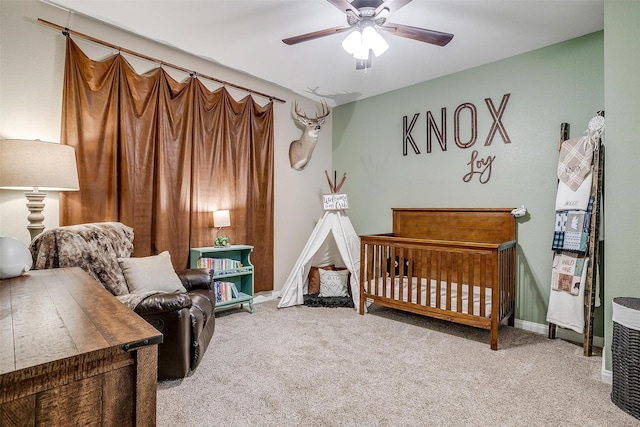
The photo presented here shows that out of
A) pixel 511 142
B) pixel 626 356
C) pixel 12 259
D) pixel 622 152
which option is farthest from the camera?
pixel 511 142

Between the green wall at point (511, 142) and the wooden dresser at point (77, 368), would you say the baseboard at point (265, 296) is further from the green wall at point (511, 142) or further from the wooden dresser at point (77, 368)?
the wooden dresser at point (77, 368)

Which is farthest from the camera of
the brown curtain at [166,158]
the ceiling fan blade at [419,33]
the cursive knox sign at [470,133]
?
the cursive knox sign at [470,133]

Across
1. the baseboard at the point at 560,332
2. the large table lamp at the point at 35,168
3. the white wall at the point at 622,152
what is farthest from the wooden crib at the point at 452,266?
the large table lamp at the point at 35,168

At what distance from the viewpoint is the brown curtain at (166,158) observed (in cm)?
269

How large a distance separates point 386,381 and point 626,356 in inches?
54.7

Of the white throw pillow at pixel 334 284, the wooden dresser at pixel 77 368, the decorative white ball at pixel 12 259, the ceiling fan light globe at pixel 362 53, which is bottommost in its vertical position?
the white throw pillow at pixel 334 284

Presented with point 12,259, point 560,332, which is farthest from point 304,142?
point 560,332

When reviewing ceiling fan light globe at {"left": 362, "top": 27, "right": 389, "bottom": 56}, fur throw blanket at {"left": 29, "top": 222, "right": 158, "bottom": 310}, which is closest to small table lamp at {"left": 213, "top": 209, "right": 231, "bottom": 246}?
fur throw blanket at {"left": 29, "top": 222, "right": 158, "bottom": 310}

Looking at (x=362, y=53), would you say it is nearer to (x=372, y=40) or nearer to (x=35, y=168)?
(x=372, y=40)

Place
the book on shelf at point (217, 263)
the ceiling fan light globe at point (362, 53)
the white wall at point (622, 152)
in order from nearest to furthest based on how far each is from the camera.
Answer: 1. the white wall at point (622, 152)
2. the ceiling fan light globe at point (362, 53)
3. the book on shelf at point (217, 263)

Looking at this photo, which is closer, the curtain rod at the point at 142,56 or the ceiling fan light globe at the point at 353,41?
the ceiling fan light globe at the point at 353,41

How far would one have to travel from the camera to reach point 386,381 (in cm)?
217

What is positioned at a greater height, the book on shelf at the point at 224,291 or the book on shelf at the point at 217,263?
the book on shelf at the point at 217,263

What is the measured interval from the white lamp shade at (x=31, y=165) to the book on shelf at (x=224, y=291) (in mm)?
1609
